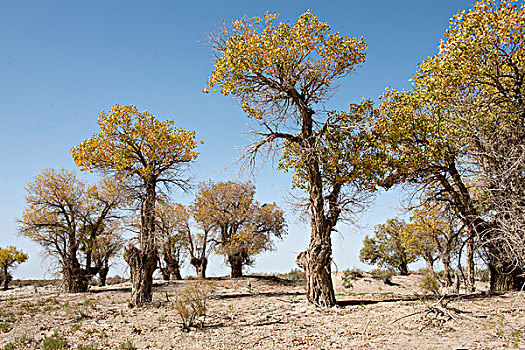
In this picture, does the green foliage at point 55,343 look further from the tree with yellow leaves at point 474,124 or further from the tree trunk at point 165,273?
the tree trunk at point 165,273

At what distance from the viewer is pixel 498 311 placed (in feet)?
30.8

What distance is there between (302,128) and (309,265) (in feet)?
15.1

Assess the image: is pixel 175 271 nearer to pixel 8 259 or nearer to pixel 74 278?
pixel 74 278

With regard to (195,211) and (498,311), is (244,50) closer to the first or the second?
(498,311)

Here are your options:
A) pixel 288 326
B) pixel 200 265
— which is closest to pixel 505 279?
pixel 288 326

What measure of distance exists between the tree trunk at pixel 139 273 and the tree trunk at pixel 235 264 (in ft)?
46.3

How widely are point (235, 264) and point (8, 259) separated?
2027cm

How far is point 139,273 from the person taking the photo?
14.5m

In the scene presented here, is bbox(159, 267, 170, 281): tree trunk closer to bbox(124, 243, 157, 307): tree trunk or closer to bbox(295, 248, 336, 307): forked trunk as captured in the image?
bbox(124, 243, 157, 307): tree trunk

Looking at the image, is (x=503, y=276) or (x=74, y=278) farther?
(x=74, y=278)

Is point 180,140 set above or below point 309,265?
above

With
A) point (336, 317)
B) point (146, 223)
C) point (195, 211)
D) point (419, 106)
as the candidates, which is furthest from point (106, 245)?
point (419, 106)

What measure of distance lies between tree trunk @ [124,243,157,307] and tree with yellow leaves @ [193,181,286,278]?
501 inches

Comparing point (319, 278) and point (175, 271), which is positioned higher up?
point (175, 271)
